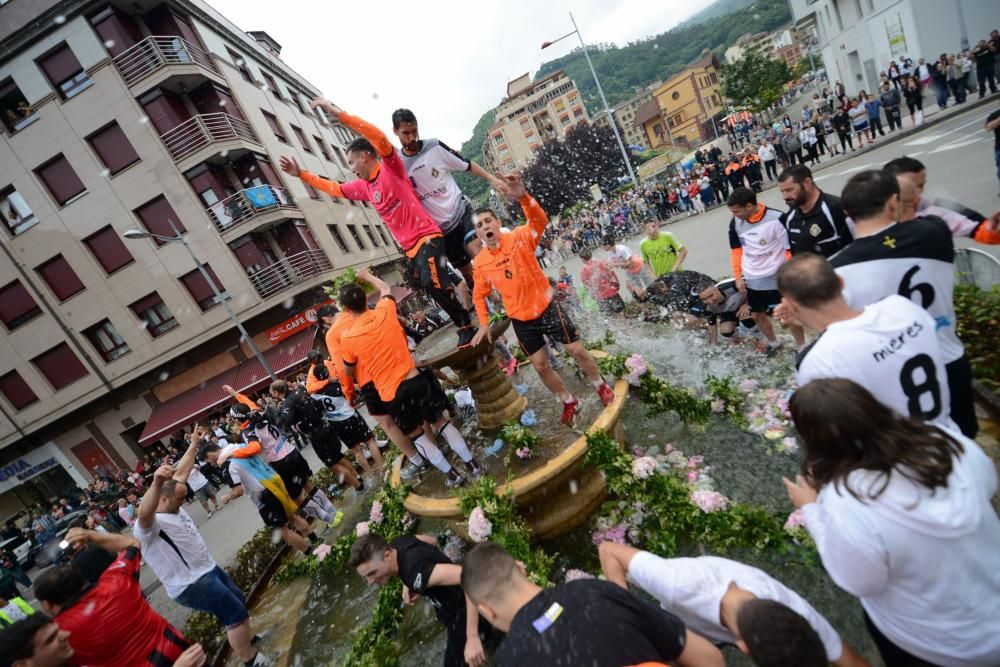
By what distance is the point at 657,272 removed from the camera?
28.4 feet

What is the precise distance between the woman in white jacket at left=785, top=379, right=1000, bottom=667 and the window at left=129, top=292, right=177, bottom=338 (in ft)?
88.3

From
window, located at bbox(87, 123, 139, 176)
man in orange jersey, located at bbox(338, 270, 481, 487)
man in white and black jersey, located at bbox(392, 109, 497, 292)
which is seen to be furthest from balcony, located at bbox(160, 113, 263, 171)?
man in orange jersey, located at bbox(338, 270, 481, 487)

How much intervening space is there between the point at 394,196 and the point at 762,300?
4.78 m

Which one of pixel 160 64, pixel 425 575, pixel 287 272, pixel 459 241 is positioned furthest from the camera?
pixel 287 272

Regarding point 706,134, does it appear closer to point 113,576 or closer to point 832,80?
point 832,80

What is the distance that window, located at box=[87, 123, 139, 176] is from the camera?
21.2m

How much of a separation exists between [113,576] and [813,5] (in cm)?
4830

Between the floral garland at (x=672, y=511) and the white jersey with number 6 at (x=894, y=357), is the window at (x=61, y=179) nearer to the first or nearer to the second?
the floral garland at (x=672, y=511)

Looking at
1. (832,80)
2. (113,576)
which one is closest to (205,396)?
(113,576)

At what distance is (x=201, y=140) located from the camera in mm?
21359

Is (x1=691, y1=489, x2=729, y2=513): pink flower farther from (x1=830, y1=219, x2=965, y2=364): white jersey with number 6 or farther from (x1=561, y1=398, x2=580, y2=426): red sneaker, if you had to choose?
(x1=830, y1=219, x2=965, y2=364): white jersey with number 6

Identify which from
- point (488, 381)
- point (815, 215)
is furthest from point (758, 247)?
point (488, 381)

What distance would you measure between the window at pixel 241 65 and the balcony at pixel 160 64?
508 centimetres

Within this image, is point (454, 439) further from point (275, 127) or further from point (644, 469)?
point (275, 127)
